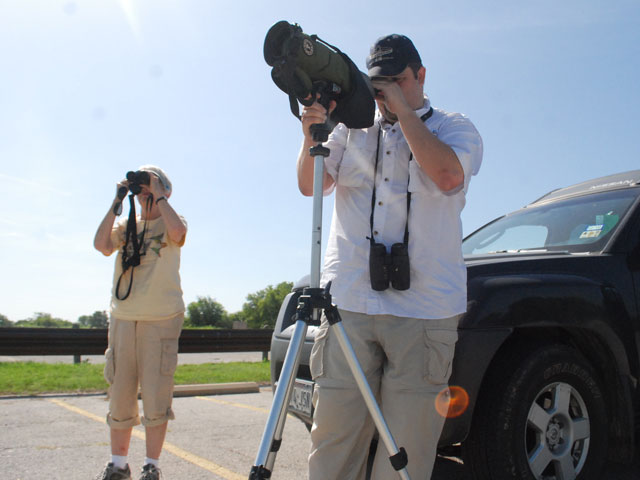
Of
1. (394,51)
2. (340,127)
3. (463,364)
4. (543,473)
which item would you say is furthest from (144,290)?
(543,473)

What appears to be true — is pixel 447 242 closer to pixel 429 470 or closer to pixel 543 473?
pixel 429 470

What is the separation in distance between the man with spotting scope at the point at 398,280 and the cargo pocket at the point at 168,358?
56.5 inches

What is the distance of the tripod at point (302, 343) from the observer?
1.57 m

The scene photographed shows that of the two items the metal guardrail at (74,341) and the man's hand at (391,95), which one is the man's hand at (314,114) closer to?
the man's hand at (391,95)

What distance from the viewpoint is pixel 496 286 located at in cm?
268

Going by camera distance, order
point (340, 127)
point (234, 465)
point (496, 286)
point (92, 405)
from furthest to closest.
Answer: point (92, 405), point (234, 465), point (496, 286), point (340, 127)

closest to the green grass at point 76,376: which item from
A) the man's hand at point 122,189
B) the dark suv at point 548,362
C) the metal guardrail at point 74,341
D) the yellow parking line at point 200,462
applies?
the metal guardrail at point 74,341

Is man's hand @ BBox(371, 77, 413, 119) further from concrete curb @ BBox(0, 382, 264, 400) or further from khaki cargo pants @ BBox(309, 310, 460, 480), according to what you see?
concrete curb @ BBox(0, 382, 264, 400)

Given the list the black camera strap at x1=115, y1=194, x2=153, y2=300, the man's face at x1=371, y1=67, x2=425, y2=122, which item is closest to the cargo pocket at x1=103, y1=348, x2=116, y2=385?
the black camera strap at x1=115, y1=194, x2=153, y2=300

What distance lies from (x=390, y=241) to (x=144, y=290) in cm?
174

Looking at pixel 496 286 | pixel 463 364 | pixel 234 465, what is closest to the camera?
pixel 463 364

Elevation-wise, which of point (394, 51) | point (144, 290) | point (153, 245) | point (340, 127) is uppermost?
point (394, 51)

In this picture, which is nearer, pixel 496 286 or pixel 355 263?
pixel 355 263

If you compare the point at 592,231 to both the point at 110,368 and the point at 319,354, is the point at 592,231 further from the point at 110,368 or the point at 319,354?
the point at 110,368
